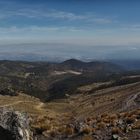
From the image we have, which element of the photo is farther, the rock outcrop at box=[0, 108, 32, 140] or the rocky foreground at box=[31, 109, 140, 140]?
the rocky foreground at box=[31, 109, 140, 140]

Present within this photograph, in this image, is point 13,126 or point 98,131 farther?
point 98,131

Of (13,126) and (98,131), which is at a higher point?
(13,126)

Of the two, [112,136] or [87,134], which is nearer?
[112,136]

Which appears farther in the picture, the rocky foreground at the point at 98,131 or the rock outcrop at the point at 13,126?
the rocky foreground at the point at 98,131

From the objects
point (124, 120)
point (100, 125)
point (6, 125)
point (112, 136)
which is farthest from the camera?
point (124, 120)

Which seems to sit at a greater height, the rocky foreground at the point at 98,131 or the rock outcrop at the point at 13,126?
the rock outcrop at the point at 13,126

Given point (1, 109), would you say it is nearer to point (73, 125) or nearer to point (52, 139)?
point (52, 139)

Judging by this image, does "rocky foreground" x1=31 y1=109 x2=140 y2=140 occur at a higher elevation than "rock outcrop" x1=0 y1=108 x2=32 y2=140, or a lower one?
lower

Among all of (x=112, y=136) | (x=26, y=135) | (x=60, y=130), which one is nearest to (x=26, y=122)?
(x=26, y=135)
